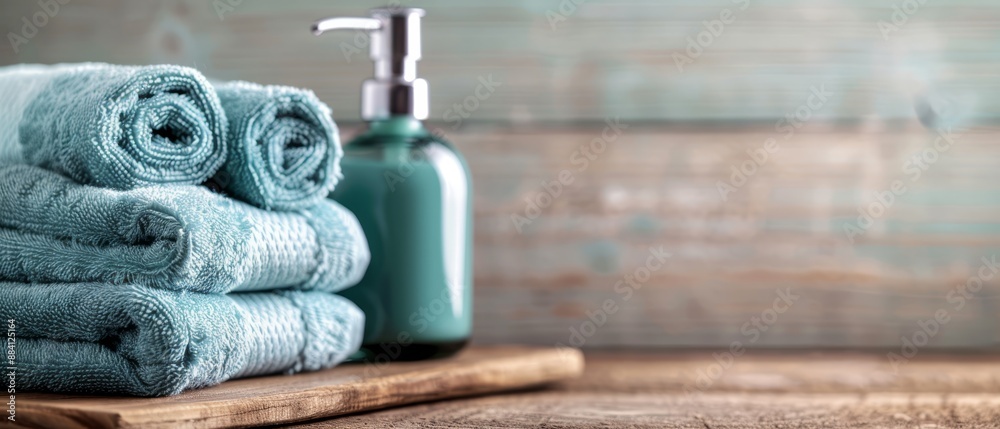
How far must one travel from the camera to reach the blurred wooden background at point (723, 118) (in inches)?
37.3

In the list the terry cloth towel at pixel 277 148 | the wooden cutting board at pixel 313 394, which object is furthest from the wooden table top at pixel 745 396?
the terry cloth towel at pixel 277 148

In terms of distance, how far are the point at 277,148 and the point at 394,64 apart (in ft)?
0.54

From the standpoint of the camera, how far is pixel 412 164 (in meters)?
0.73

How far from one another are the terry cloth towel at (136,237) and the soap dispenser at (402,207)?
0.43ft

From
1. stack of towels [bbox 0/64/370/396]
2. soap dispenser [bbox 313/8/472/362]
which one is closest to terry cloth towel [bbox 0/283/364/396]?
stack of towels [bbox 0/64/370/396]

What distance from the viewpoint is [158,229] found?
52 cm

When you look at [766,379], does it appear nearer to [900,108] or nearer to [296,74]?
[900,108]

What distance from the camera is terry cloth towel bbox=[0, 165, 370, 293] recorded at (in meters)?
0.52

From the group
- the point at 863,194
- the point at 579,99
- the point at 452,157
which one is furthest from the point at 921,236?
the point at 452,157

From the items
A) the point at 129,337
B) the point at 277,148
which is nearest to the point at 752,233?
the point at 277,148

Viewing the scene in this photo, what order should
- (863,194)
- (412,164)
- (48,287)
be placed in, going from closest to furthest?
1. (48,287)
2. (412,164)
3. (863,194)

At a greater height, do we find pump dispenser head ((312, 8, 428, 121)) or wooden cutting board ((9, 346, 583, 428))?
pump dispenser head ((312, 8, 428, 121))

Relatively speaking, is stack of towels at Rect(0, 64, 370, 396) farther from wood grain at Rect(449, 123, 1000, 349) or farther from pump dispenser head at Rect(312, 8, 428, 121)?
wood grain at Rect(449, 123, 1000, 349)

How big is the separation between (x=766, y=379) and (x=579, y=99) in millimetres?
313
